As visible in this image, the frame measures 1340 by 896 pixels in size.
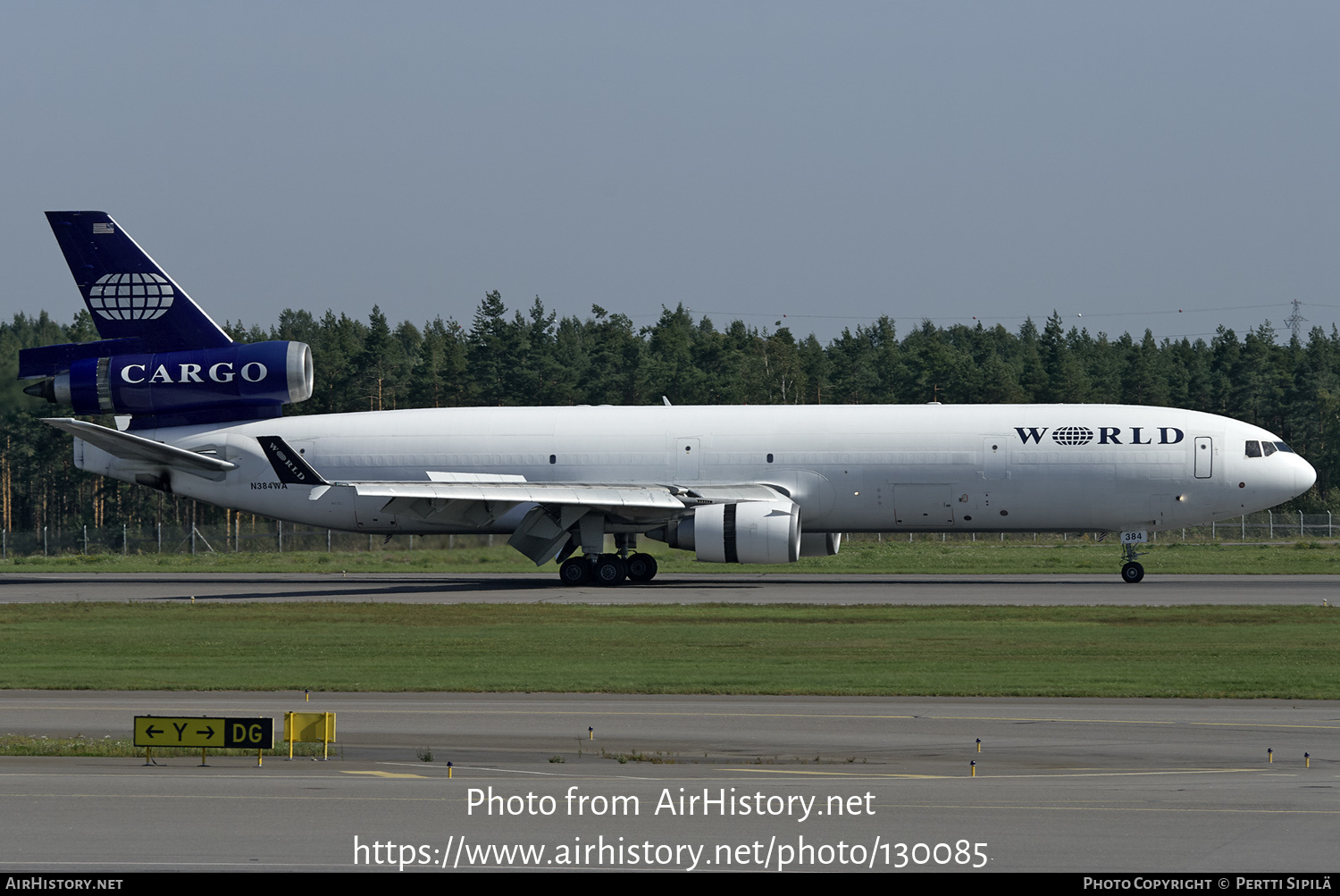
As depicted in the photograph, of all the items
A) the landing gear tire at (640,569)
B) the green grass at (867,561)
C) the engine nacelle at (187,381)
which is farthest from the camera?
the green grass at (867,561)

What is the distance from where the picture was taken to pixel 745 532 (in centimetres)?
3800

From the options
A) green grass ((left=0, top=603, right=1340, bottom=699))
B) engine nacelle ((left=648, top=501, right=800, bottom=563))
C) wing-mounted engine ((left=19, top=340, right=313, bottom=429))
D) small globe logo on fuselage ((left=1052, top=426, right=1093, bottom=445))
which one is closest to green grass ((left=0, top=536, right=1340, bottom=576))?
small globe logo on fuselage ((left=1052, top=426, right=1093, bottom=445))

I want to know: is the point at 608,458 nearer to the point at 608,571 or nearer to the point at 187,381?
the point at 608,571

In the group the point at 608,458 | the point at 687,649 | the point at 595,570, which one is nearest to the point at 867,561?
the point at 608,458

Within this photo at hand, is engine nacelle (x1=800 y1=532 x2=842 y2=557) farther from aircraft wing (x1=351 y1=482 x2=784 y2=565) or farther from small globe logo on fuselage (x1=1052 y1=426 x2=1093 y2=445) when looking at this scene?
small globe logo on fuselage (x1=1052 y1=426 x2=1093 y2=445)

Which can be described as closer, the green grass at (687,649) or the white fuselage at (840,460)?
the green grass at (687,649)

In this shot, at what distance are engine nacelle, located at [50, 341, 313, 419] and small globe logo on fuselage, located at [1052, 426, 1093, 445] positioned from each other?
875 inches

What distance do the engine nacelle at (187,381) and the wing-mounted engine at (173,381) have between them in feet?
0.09

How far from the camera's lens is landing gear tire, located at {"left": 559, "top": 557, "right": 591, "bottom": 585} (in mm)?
40375

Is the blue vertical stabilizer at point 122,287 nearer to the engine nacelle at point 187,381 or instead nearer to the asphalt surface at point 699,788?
the engine nacelle at point 187,381

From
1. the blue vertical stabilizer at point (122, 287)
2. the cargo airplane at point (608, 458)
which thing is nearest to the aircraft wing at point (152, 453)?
the cargo airplane at point (608, 458)

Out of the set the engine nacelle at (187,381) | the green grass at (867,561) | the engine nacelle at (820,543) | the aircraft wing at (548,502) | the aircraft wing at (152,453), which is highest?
the engine nacelle at (187,381)

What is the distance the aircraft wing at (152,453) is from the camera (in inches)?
1596

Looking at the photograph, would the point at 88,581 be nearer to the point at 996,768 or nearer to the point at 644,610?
the point at 644,610
